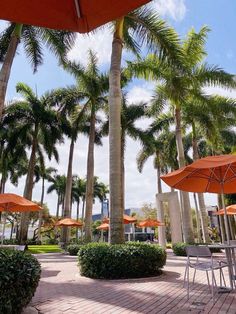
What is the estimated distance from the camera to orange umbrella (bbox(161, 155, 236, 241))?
6457 millimetres

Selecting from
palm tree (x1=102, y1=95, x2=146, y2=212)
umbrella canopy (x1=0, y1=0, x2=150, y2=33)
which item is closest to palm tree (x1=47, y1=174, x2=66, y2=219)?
palm tree (x1=102, y1=95, x2=146, y2=212)

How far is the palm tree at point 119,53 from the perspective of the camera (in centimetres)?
995

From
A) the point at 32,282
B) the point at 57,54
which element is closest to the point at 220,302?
the point at 32,282

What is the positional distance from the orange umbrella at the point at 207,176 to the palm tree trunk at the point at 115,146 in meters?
2.76

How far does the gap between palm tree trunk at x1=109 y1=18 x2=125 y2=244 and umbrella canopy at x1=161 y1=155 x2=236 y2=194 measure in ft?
9.04

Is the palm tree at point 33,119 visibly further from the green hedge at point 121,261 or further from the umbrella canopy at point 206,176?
the umbrella canopy at point 206,176

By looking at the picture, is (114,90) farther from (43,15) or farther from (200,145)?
(200,145)

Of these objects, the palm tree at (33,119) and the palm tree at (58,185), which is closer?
the palm tree at (33,119)

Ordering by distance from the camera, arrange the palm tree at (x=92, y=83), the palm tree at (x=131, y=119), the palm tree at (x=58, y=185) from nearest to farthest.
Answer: the palm tree at (x=92, y=83)
the palm tree at (x=131, y=119)
the palm tree at (x=58, y=185)

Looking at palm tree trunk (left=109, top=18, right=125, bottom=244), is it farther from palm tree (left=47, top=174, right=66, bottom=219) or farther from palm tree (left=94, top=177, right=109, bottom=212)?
palm tree (left=94, top=177, right=109, bottom=212)

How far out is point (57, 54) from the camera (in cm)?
1515

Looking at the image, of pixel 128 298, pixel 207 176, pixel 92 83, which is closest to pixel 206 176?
pixel 207 176

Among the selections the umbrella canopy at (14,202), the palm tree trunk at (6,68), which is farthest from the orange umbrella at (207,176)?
the palm tree trunk at (6,68)

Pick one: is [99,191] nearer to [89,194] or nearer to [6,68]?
[89,194]
